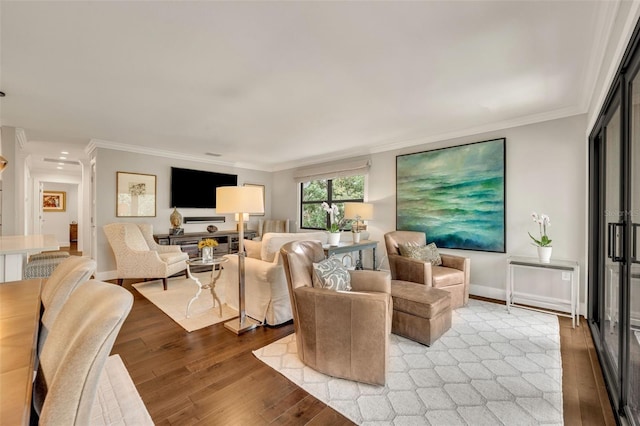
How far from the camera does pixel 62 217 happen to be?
29.0 ft

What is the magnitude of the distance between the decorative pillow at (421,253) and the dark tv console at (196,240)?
378 cm

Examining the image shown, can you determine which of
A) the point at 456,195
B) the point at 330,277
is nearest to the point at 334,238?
the point at 330,277

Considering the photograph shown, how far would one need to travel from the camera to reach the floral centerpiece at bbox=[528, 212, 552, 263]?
3.03 m

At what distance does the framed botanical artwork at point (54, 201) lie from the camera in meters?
8.55

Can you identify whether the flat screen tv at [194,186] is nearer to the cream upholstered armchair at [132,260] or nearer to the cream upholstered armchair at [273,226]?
the cream upholstered armchair at [273,226]

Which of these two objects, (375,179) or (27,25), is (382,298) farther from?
(375,179)

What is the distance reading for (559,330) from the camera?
272cm

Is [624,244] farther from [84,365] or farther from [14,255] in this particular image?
[14,255]

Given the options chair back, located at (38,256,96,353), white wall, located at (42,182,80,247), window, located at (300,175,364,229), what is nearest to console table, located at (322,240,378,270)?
window, located at (300,175,364,229)

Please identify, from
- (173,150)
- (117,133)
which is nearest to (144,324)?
(117,133)

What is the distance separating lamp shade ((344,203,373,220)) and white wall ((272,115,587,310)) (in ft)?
4.82

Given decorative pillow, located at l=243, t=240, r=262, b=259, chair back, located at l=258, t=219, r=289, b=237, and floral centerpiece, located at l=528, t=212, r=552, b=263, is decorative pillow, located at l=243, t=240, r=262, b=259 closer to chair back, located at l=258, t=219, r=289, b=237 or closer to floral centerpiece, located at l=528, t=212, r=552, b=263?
floral centerpiece, located at l=528, t=212, r=552, b=263

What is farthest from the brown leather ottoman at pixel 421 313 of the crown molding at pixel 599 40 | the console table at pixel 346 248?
the crown molding at pixel 599 40

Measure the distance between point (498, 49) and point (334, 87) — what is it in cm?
132
